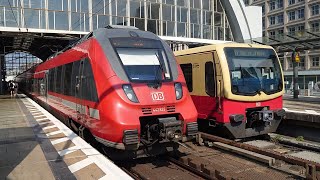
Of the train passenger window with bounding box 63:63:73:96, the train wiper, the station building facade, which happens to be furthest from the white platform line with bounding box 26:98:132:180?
the station building facade

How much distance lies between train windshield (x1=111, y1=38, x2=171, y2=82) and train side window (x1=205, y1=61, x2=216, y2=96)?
2612mm

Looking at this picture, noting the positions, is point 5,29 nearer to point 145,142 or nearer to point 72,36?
point 72,36

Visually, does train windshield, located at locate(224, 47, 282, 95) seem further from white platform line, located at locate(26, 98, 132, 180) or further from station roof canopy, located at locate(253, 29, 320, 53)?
station roof canopy, located at locate(253, 29, 320, 53)

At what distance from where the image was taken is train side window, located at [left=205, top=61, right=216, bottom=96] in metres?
10.7

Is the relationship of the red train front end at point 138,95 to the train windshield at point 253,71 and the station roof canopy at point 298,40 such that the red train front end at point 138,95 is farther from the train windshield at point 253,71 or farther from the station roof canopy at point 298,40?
the station roof canopy at point 298,40

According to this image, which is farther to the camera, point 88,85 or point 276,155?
point 88,85

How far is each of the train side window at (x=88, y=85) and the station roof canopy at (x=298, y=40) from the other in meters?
14.4

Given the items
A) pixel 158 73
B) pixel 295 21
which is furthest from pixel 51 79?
pixel 295 21

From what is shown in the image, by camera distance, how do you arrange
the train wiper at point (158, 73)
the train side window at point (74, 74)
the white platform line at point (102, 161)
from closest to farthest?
1. the white platform line at point (102, 161)
2. the train wiper at point (158, 73)
3. the train side window at point (74, 74)

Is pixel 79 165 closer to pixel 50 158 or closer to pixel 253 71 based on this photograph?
pixel 50 158

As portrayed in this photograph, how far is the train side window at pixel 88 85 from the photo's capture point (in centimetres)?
800

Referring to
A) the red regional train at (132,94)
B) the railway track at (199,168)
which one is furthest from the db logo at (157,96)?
the railway track at (199,168)

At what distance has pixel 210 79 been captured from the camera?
35.7ft

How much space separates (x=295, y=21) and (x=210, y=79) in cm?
6446
